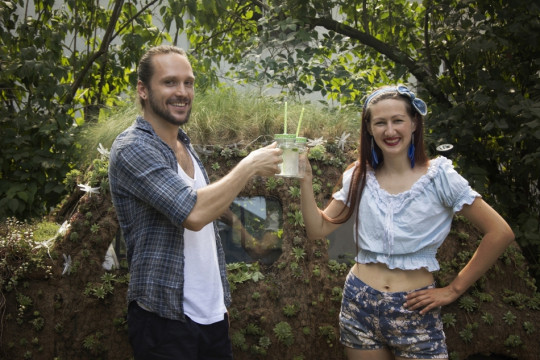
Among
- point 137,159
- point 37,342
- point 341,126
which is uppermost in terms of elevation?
point 341,126

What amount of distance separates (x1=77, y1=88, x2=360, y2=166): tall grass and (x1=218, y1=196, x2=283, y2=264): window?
0.45 m

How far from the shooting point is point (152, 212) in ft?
6.88

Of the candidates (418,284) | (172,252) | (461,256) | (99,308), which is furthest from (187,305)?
(461,256)

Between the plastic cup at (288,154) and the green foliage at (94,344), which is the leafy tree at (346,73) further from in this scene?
the plastic cup at (288,154)

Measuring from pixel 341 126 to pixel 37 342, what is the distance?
2.18m

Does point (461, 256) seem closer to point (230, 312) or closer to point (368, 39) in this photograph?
point (230, 312)

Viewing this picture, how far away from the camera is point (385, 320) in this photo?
2209 millimetres

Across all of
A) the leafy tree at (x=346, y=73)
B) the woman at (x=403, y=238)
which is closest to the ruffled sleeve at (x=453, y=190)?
the woman at (x=403, y=238)

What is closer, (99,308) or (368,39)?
(99,308)

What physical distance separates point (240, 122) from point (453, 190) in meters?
1.74

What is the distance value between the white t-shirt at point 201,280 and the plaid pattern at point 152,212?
0.04 m

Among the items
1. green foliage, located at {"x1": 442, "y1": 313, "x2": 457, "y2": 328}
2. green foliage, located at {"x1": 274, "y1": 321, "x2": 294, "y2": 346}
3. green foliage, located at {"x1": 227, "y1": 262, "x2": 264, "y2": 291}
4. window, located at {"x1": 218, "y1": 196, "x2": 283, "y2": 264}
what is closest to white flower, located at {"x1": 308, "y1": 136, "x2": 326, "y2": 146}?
window, located at {"x1": 218, "y1": 196, "x2": 283, "y2": 264}

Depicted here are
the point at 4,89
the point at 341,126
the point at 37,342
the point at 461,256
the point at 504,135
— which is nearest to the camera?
the point at 37,342

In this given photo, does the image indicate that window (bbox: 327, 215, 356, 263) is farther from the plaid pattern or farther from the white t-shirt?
the plaid pattern
